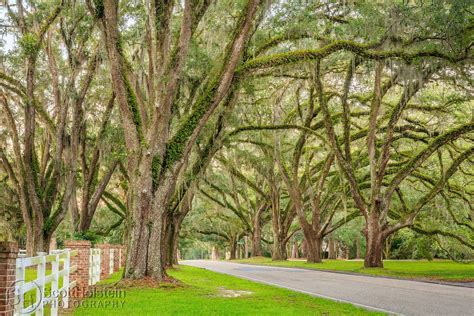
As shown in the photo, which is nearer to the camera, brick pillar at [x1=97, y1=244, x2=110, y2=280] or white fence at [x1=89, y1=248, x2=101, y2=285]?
white fence at [x1=89, y1=248, x2=101, y2=285]

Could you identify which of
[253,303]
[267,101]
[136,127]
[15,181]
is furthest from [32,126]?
[253,303]

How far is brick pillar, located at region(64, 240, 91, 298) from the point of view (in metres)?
10.4

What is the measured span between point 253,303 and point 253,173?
27.9 m

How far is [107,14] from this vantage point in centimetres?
1303

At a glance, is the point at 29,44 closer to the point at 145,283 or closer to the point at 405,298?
the point at 145,283

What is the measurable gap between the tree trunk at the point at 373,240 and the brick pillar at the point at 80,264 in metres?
14.9

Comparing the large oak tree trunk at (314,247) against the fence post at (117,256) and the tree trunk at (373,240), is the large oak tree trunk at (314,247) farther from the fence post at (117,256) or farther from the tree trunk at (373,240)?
the fence post at (117,256)

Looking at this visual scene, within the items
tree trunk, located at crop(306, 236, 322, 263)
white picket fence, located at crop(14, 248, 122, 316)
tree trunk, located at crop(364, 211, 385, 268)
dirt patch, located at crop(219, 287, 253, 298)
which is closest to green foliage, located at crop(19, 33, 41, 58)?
white picket fence, located at crop(14, 248, 122, 316)

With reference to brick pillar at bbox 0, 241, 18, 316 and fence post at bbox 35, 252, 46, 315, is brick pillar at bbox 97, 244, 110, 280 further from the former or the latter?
brick pillar at bbox 0, 241, 18, 316

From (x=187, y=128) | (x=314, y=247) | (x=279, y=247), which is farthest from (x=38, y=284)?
(x=279, y=247)

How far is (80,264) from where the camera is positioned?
10.6m

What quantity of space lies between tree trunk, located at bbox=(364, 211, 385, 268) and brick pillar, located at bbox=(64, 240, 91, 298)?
14.9 metres

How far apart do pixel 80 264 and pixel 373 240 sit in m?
15.2

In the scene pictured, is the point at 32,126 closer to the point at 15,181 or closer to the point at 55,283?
the point at 15,181
